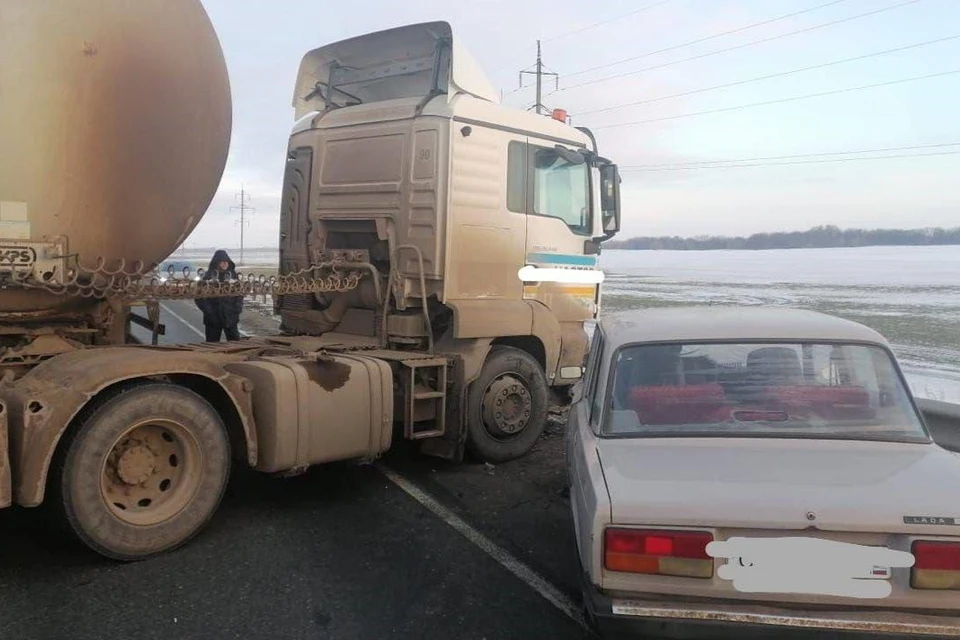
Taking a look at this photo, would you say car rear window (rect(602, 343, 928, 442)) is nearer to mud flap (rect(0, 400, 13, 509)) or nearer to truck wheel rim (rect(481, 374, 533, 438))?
truck wheel rim (rect(481, 374, 533, 438))

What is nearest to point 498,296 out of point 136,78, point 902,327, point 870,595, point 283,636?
point 136,78

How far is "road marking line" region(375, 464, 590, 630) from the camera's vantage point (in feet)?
12.4

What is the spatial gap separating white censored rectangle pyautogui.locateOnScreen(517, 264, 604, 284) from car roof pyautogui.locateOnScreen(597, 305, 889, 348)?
248 centimetres

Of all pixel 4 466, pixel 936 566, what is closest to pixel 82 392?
pixel 4 466

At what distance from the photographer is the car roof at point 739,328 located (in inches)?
148

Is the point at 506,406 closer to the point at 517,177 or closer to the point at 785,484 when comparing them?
the point at 517,177

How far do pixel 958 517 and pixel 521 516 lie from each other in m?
2.97

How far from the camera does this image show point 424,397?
595 centimetres

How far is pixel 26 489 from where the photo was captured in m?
3.82

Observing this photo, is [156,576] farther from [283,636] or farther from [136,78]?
[136,78]

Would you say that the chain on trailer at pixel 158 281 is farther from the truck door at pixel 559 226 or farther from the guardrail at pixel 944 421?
the guardrail at pixel 944 421

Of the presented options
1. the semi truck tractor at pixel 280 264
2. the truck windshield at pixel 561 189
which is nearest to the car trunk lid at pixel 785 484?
the semi truck tractor at pixel 280 264

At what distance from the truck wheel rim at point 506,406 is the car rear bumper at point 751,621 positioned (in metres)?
3.79

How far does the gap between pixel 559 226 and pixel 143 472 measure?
440cm
